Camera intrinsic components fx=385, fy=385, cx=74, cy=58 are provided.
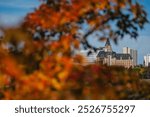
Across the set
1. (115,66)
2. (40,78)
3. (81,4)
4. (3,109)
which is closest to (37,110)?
(3,109)

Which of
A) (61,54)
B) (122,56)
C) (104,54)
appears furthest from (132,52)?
(61,54)

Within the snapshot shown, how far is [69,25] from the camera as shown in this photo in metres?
3.58

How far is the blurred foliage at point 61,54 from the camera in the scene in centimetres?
340

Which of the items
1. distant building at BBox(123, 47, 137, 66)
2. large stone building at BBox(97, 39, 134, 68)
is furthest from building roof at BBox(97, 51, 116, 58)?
distant building at BBox(123, 47, 137, 66)

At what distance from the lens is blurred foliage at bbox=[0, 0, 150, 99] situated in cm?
340

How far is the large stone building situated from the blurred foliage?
0.17m

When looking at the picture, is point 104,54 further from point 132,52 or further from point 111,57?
point 132,52

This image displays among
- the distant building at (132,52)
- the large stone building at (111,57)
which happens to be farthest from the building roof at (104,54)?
the distant building at (132,52)

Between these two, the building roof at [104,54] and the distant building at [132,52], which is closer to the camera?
the building roof at [104,54]

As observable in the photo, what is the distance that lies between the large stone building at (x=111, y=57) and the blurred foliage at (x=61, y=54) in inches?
6.7

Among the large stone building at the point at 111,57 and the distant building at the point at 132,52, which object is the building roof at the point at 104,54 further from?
the distant building at the point at 132,52

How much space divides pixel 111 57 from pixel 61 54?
828mm

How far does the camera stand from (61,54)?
3.47 metres

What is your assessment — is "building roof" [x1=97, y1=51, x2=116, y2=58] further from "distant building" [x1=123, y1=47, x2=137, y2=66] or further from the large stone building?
"distant building" [x1=123, y1=47, x2=137, y2=66]
